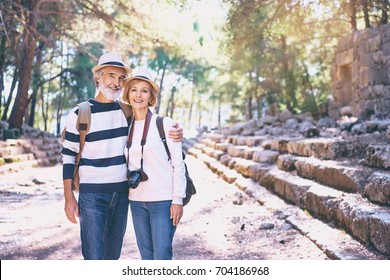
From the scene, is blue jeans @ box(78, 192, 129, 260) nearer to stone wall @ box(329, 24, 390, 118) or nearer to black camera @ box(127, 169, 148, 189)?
black camera @ box(127, 169, 148, 189)

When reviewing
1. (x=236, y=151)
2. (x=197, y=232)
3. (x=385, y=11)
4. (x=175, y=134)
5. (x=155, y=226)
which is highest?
(x=385, y=11)

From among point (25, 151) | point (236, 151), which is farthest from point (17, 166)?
point (236, 151)

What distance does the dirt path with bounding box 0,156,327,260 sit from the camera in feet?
13.0


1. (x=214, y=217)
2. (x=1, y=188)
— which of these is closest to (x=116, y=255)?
(x=214, y=217)

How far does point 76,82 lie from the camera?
20422 millimetres

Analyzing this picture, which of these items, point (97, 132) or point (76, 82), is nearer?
point (97, 132)

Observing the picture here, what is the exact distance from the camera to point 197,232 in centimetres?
486

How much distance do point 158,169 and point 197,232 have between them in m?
2.47

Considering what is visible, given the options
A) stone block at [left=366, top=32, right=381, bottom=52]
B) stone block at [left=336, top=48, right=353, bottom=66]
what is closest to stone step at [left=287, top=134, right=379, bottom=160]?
stone block at [left=366, top=32, right=381, bottom=52]

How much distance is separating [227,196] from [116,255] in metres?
4.34

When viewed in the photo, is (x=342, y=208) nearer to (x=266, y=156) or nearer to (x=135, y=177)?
(x=135, y=177)

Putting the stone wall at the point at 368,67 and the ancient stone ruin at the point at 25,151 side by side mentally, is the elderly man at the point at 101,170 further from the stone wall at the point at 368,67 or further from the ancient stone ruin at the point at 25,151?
the ancient stone ruin at the point at 25,151

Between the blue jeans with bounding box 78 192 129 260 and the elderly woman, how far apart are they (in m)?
0.12
